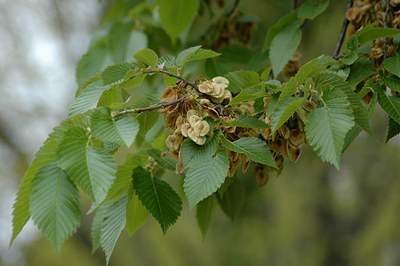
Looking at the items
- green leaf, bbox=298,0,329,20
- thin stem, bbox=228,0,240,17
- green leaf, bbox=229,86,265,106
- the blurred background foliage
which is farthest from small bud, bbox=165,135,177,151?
the blurred background foliage

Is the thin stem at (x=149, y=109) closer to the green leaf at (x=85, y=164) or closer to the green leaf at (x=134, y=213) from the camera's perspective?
the green leaf at (x=85, y=164)

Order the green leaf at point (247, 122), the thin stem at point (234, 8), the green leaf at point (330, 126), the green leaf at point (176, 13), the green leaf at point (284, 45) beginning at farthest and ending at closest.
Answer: the thin stem at point (234, 8), the green leaf at point (176, 13), the green leaf at point (284, 45), the green leaf at point (247, 122), the green leaf at point (330, 126)

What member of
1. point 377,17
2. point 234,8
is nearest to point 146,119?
point 377,17

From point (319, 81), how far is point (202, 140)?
21 centimetres

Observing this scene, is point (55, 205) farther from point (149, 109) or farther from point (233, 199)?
point (233, 199)

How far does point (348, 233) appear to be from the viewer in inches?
154

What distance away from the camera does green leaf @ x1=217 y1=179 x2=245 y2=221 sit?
1.46 m

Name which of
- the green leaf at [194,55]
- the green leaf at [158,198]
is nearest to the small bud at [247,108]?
the green leaf at [194,55]

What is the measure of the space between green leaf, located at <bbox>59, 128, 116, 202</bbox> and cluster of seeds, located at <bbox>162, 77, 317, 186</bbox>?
133 millimetres

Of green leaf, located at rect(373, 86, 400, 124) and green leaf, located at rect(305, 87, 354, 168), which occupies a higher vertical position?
green leaf, located at rect(305, 87, 354, 168)

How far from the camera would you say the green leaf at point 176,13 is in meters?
1.73

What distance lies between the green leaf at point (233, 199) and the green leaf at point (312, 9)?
422 mm

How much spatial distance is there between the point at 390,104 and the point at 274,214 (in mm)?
2792

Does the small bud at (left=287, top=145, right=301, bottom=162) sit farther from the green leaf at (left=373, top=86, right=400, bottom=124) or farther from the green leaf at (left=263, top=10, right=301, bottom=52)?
the green leaf at (left=263, top=10, right=301, bottom=52)
